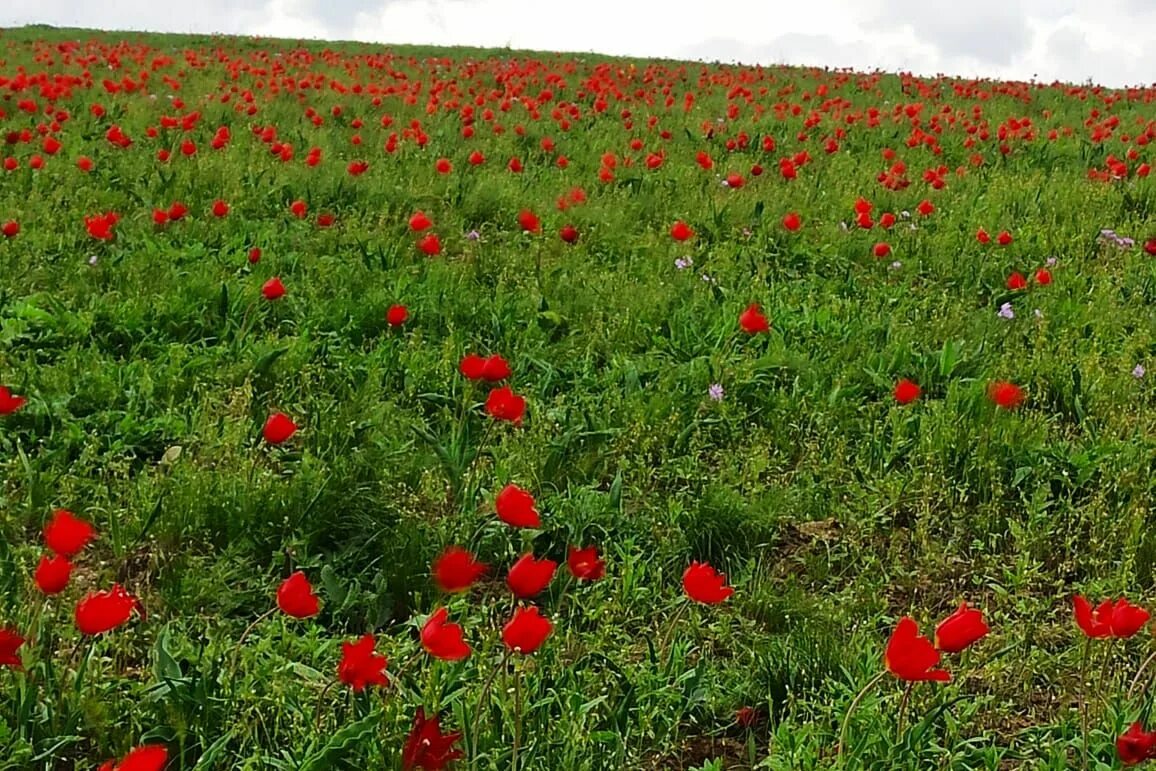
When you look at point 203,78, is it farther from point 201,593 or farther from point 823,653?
point 823,653

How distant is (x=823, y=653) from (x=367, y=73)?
10267 millimetres

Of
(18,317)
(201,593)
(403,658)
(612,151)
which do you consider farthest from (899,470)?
(612,151)

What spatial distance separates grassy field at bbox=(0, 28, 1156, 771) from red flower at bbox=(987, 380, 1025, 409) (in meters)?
0.03

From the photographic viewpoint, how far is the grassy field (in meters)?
2.12

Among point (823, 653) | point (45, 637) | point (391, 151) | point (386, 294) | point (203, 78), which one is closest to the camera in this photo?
point (45, 637)

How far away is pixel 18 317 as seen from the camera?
3.83 metres

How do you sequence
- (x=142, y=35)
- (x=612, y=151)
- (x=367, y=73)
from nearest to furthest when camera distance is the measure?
(x=612, y=151) → (x=367, y=73) → (x=142, y=35)

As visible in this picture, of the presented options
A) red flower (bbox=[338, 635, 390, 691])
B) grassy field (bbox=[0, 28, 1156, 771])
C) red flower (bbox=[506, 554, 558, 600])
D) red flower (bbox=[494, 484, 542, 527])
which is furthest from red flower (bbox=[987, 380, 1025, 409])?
red flower (bbox=[338, 635, 390, 691])

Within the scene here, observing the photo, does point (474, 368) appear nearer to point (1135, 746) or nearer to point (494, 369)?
point (494, 369)

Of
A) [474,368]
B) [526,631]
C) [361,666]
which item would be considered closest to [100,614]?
[361,666]

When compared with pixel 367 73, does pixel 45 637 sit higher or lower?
lower

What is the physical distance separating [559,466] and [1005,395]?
4.90ft

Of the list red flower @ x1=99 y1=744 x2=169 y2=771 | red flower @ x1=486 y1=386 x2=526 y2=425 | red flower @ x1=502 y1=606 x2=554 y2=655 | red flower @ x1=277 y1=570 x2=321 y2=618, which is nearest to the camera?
red flower @ x1=99 y1=744 x2=169 y2=771

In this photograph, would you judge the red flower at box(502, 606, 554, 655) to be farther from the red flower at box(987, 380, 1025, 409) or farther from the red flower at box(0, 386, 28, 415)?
the red flower at box(987, 380, 1025, 409)
